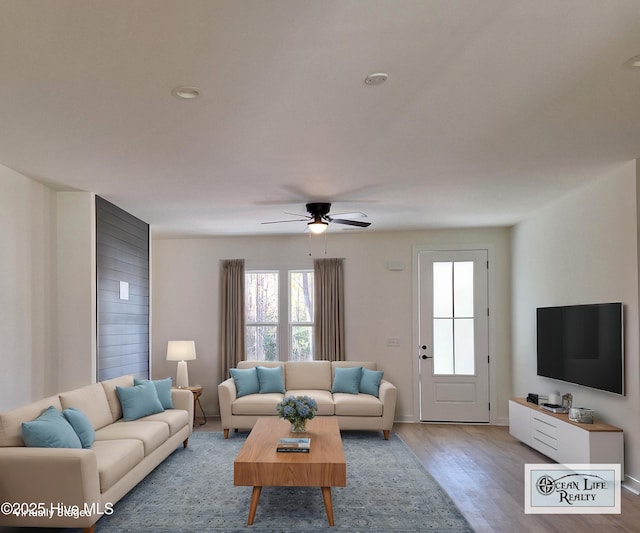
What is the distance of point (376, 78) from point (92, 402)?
3.63m

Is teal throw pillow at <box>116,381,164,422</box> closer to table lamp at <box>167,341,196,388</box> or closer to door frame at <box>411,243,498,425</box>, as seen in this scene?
table lamp at <box>167,341,196,388</box>

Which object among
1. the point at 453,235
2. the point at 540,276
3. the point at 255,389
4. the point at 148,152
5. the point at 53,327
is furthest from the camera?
the point at 453,235

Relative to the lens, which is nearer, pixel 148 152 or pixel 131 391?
pixel 148 152

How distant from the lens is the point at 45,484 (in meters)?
3.03

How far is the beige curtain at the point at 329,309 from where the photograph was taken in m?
7.06

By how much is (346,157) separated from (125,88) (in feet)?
5.63

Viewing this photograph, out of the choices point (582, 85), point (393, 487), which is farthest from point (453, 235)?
point (582, 85)

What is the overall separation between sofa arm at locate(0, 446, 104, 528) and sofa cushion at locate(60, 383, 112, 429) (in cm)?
89

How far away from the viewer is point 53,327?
469 cm

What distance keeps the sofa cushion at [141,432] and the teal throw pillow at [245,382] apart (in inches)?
65.1

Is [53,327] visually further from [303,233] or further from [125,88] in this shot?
[303,233]

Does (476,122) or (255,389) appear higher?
(476,122)

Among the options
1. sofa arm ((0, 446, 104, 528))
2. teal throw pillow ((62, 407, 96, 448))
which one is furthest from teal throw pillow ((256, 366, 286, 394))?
sofa arm ((0, 446, 104, 528))

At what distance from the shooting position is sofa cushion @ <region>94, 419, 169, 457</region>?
4.04 meters
